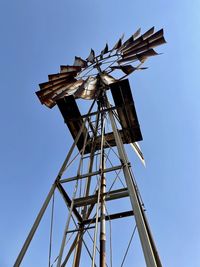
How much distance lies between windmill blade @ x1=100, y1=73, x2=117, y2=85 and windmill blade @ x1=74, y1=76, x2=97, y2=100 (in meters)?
0.32

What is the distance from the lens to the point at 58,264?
4473 mm

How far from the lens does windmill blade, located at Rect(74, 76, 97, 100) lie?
8773 millimetres

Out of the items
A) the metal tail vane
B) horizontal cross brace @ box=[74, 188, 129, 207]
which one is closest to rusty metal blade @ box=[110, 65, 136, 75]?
the metal tail vane

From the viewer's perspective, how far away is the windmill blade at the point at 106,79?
9.23 meters

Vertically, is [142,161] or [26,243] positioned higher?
[142,161]

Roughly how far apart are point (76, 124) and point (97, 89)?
1.41m

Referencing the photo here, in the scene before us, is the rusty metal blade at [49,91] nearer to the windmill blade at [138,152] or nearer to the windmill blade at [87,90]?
the windmill blade at [87,90]

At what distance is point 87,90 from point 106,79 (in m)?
0.88

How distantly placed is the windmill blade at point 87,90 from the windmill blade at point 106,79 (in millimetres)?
320

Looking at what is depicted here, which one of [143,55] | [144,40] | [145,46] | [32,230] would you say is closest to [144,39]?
[144,40]

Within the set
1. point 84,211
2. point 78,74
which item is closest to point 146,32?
point 78,74

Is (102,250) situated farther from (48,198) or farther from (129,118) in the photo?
(129,118)

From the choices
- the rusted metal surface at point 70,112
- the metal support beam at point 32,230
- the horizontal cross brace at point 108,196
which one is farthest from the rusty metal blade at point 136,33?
the metal support beam at point 32,230

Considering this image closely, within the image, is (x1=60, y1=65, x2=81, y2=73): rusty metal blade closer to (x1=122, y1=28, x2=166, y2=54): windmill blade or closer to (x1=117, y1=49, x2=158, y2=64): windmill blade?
(x1=122, y1=28, x2=166, y2=54): windmill blade
